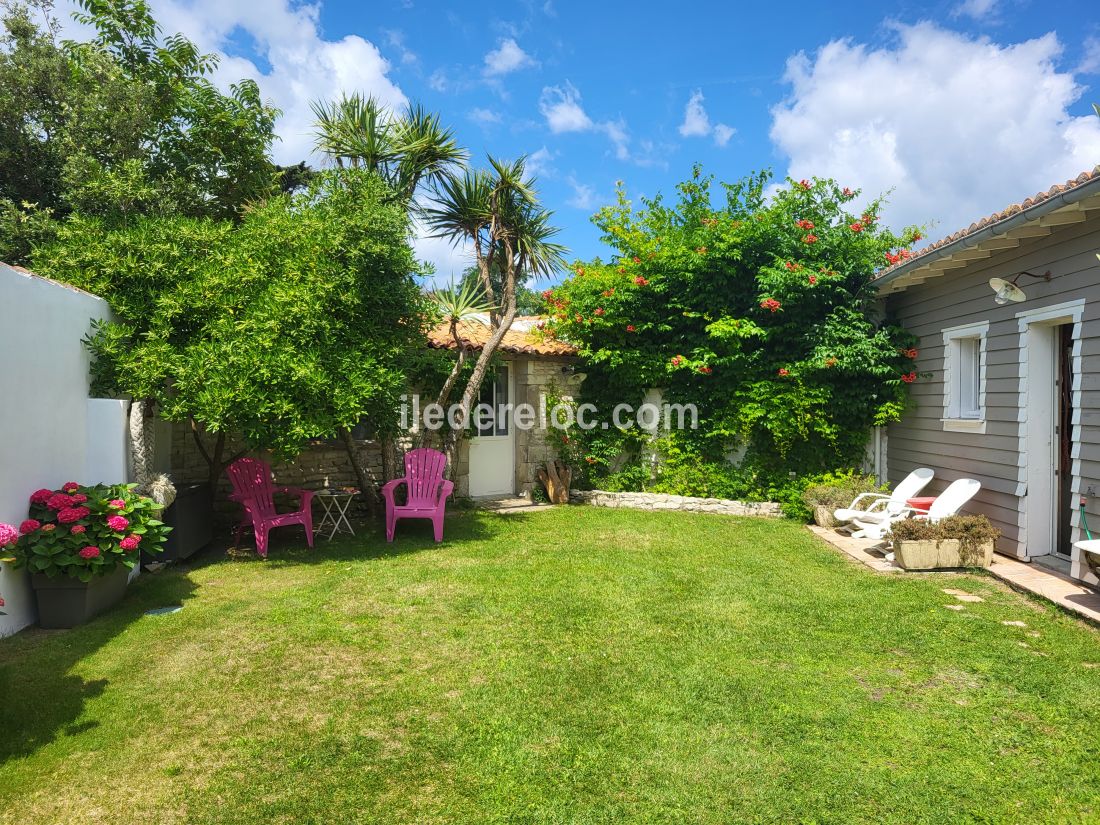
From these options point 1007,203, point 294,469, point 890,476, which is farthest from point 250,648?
point 890,476

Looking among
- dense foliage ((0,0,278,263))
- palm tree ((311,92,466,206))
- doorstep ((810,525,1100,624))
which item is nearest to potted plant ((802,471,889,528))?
doorstep ((810,525,1100,624))

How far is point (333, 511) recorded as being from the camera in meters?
7.50

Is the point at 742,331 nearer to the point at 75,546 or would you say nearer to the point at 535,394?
the point at 535,394

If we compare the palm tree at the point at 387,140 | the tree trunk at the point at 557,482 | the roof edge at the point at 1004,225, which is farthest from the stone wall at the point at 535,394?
the roof edge at the point at 1004,225

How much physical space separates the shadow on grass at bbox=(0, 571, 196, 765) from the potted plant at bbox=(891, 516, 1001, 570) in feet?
19.6

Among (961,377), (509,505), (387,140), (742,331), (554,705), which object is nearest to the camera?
(554,705)

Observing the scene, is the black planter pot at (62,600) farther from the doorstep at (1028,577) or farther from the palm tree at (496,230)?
the doorstep at (1028,577)

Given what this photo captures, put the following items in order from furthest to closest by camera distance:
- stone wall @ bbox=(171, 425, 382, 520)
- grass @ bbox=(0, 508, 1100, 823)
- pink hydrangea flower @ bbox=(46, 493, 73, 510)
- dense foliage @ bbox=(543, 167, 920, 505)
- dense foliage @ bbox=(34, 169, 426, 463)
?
dense foliage @ bbox=(543, 167, 920, 505) → stone wall @ bbox=(171, 425, 382, 520) → dense foliage @ bbox=(34, 169, 426, 463) → pink hydrangea flower @ bbox=(46, 493, 73, 510) → grass @ bbox=(0, 508, 1100, 823)

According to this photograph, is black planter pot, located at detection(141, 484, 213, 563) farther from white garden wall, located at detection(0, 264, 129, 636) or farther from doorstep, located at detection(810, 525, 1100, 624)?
doorstep, located at detection(810, 525, 1100, 624)

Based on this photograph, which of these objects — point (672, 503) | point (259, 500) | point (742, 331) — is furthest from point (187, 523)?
point (742, 331)

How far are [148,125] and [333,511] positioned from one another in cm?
540

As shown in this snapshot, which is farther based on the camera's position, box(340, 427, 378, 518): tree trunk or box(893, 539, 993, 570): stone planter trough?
box(340, 427, 378, 518): tree trunk

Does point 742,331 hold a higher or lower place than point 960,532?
higher

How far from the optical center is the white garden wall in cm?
370
